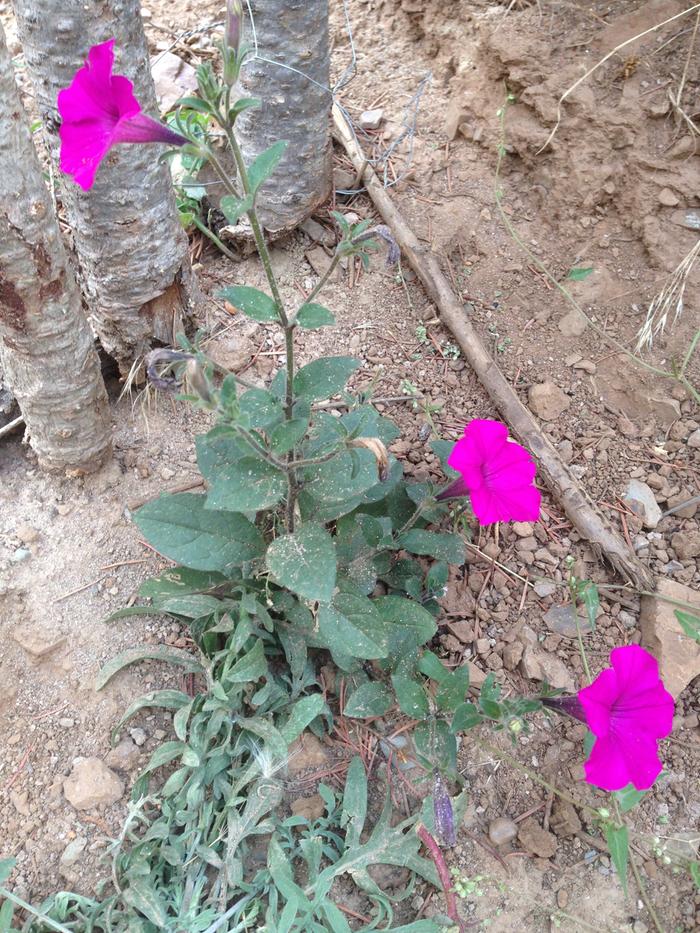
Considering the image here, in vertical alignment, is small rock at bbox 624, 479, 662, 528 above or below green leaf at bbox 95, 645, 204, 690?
below

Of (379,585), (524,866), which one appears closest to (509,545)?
(379,585)

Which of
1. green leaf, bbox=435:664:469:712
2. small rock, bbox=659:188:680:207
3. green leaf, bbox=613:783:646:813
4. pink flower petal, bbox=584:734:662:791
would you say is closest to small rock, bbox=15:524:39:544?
green leaf, bbox=435:664:469:712

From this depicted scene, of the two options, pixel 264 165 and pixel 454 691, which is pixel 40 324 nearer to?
pixel 264 165

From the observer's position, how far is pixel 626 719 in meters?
1.63

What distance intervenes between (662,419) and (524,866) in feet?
4.60

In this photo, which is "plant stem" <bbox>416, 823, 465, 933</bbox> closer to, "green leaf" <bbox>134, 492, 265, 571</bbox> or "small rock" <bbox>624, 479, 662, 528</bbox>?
"green leaf" <bbox>134, 492, 265, 571</bbox>

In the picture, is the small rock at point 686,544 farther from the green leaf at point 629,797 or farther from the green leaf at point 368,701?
the green leaf at point 368,701

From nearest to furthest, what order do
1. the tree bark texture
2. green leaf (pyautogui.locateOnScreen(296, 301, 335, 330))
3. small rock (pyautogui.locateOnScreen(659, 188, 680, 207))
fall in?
green leaf (pyautogui.locateOnScreen(296, 301, 335, 330)) < the tree bark texture < small rock (pyautogui.locateOnScreen(659, 188, 680, 207))

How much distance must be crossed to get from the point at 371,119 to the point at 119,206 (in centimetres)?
128

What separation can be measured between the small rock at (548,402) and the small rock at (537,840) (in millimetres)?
1211

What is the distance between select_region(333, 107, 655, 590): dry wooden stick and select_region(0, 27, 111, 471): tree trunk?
1.17m

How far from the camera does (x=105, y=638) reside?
2080mm

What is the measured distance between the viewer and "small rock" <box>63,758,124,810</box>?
185cm

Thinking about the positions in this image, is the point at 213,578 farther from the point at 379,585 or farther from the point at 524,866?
the point at 524,866
